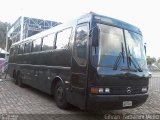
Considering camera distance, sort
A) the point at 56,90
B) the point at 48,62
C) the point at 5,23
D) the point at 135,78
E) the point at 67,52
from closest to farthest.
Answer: the point at 135,78 → the point at 67,52 → the point at 56,90 → the point at 48,62 → the point at 5,23

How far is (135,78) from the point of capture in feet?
24.3

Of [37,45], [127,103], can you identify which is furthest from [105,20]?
[37,45]

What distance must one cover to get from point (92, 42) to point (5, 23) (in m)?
58.8

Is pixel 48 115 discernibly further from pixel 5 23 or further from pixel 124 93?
pixel 5 23

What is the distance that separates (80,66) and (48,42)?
3.56m

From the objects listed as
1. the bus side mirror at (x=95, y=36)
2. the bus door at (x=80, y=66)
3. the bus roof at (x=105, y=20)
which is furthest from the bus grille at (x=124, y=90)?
the bus roof at (x=105, y=20)

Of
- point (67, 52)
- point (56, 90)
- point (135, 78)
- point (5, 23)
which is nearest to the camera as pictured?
point (135, 78)

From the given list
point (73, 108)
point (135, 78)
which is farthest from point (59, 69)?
point (135, 78)

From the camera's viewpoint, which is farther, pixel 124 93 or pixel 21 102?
pixel 21 102

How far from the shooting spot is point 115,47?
7.25m

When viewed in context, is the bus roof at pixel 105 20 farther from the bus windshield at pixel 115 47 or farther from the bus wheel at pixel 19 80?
the bus wheel at pixel 19 80

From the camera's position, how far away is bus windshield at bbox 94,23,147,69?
22.7 ft

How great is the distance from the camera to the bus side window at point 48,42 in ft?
32.8

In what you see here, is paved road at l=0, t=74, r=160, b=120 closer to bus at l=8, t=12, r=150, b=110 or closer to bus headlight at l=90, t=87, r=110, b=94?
bus at l=8, t=12, r=150, b=110
